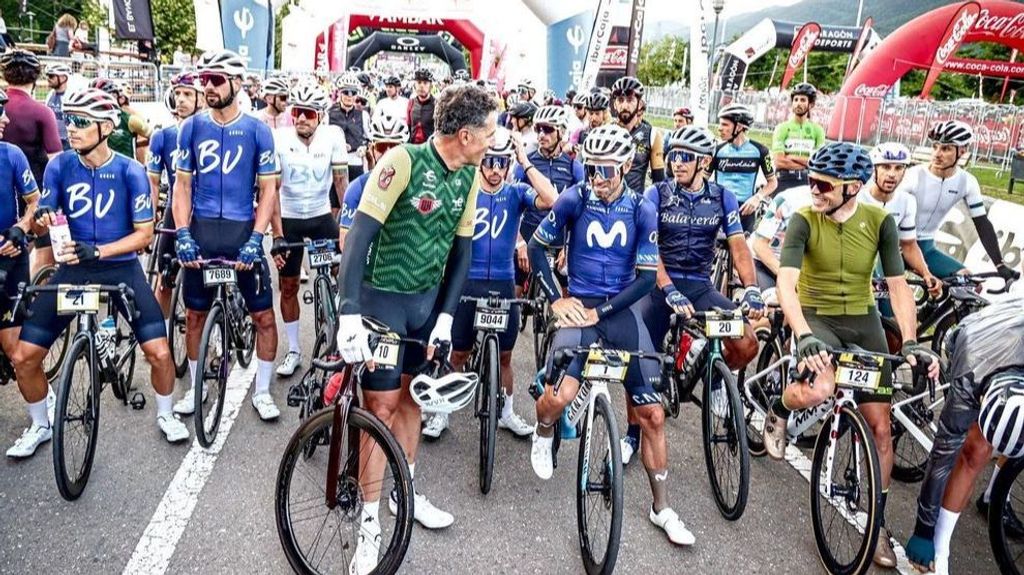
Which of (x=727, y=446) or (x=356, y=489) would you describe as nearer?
(x=356, y=489)

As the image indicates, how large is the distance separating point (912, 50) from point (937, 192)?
20.9 meters

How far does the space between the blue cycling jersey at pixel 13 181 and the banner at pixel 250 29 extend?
14.5 metres

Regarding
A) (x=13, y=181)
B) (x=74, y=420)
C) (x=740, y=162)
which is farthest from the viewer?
(x=740, y=162)

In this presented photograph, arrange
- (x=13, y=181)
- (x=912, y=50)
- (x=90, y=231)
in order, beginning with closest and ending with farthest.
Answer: (x=90, y=231), (x=13, y=181), (x=912, y=50)

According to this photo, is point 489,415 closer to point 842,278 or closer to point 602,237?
point 602,237

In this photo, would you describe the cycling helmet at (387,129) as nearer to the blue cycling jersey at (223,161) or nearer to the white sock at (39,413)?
the blue cycling jersey at (223,161)

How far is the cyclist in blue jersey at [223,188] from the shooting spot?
4.77 m

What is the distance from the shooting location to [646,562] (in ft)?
11.8

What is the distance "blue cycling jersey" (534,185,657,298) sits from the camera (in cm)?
414

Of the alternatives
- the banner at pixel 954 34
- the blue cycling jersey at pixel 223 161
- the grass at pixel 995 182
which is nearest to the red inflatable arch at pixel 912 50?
the banner at pixel 954 34

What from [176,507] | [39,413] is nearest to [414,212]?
[176,507]

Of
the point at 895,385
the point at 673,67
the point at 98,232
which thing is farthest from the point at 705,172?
the point at 673,67

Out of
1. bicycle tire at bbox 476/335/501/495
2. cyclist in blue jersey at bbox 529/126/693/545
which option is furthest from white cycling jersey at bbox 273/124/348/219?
cyclist in blue jersey at bbox 529/126/693/545

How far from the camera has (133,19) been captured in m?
17.9
